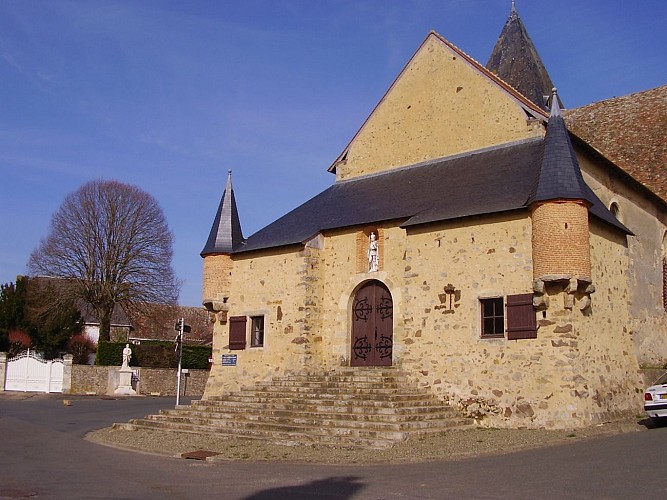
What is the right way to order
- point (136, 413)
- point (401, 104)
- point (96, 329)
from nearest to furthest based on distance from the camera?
1. point (401, 104)
2. point (136, 413)
3. point (96, 329)

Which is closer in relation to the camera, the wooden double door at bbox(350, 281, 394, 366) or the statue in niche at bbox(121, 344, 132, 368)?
the wooden double door at bbox(350, 281, 394, 366)

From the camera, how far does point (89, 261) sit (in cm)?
3759

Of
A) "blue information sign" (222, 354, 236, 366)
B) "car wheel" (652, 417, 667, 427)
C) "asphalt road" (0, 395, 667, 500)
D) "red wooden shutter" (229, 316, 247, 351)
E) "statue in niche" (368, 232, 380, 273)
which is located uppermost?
"statue in niche" (368, 232, 380, 273)

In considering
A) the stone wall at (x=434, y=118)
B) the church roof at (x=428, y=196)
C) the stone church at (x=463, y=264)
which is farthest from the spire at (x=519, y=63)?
the church roof at (x=428, y=196)

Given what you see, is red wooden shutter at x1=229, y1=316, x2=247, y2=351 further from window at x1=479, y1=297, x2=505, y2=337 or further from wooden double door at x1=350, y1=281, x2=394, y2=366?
window at x1=479, y1=297, x2=505, y2=337

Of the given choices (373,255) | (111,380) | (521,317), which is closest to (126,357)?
(111,380)

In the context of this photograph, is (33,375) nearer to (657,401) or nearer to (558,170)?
(558,170)

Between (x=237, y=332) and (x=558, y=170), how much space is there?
9609 mm

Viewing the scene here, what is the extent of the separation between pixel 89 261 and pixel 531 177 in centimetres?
2842

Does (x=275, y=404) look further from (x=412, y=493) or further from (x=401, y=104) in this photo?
(x=401, y=104)

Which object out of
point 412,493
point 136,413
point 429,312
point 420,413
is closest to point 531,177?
point 429,312

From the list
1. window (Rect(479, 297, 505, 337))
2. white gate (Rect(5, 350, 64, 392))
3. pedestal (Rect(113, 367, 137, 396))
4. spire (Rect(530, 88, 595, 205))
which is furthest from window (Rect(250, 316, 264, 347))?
white gate (Rect(5, 350, 64, 392))

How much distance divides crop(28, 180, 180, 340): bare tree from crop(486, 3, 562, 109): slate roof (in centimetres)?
2156

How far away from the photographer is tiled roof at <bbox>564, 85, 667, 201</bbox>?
2236cm
